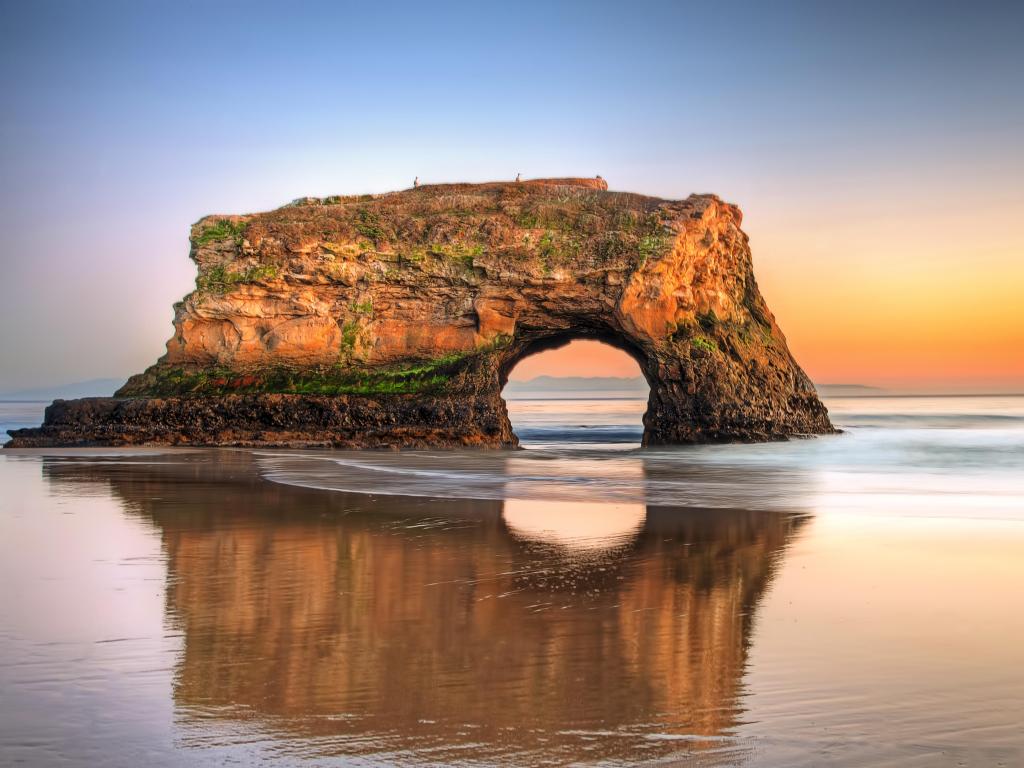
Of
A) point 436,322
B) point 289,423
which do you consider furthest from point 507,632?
point 436,322

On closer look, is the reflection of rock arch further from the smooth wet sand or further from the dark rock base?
the dark rock base

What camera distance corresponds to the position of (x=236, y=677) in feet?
15.3

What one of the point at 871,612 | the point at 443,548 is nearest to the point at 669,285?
the point at 443,548

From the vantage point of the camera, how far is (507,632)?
18.4ft

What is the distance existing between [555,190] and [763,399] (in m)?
9.60

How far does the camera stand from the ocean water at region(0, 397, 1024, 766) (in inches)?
152

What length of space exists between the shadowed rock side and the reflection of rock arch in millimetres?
16451

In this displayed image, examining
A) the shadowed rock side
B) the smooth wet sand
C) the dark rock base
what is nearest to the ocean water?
the smooth wet sand

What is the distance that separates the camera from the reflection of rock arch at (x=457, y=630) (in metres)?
4.11

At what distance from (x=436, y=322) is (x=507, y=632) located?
923 inches

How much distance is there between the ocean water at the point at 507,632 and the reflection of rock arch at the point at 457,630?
0.03 meters

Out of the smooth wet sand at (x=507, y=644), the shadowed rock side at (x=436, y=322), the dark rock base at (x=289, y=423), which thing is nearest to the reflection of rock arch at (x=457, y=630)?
the smooth wet sand at (x=507, y=644)

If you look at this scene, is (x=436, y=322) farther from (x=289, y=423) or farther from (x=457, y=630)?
(x=457, y=630)

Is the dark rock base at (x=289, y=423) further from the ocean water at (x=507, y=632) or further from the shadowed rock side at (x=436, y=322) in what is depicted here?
the ocean water at (x=507, y=632)
